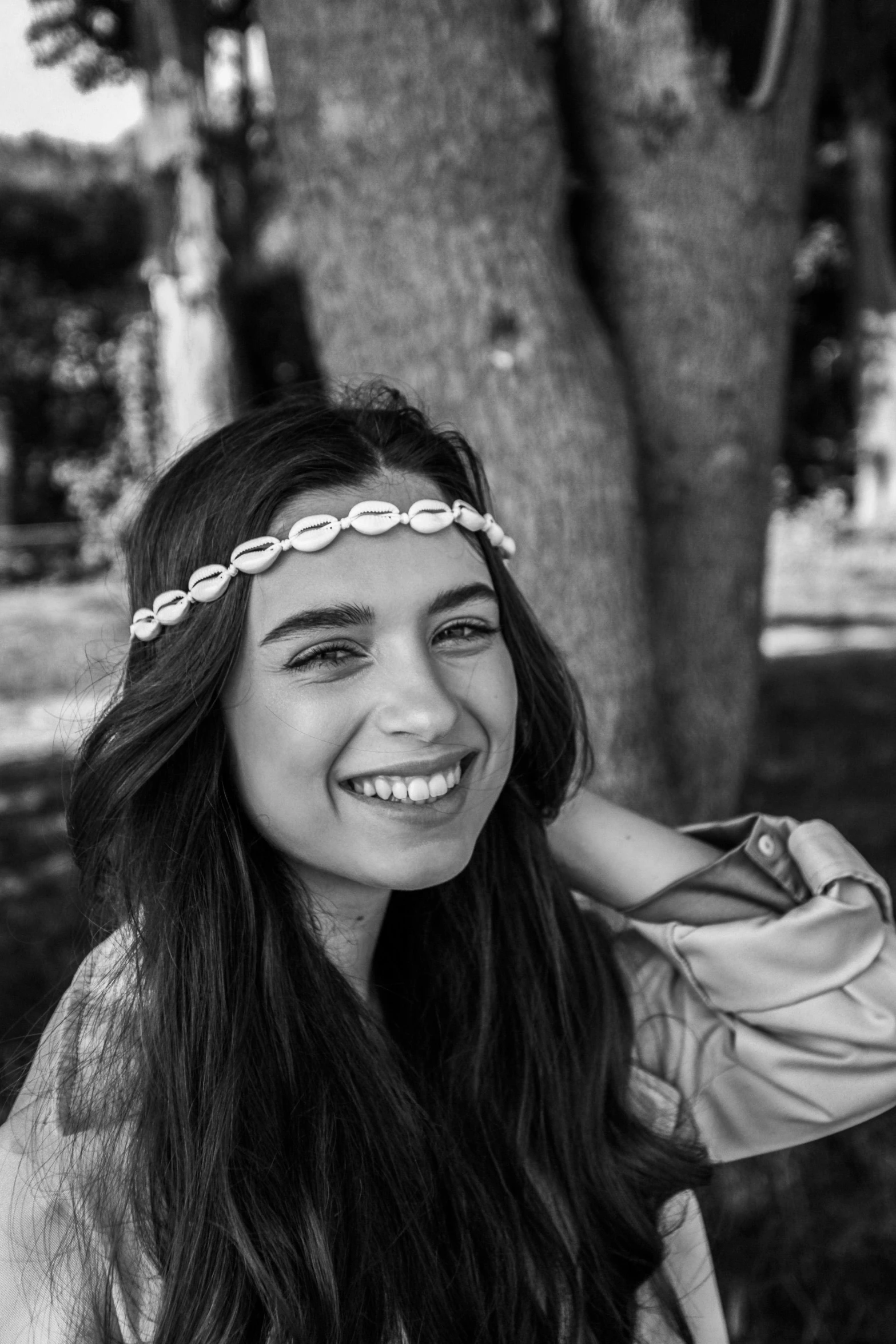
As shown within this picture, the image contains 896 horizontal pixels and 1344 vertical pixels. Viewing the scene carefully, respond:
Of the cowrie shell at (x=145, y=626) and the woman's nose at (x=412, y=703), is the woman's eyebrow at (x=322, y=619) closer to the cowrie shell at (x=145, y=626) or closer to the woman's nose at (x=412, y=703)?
the woman's nose at (x=412, y=703)

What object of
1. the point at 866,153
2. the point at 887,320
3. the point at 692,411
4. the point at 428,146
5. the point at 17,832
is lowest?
the point at 17,832

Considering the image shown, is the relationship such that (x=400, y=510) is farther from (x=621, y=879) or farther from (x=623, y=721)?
(x=623, y=721)

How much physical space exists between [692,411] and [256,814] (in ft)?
4.67

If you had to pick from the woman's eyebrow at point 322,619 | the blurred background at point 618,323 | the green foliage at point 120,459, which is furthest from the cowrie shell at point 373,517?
the green foliage at point 120,459

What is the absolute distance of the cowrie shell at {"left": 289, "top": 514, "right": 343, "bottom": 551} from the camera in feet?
5.29

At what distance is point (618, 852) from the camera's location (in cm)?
204

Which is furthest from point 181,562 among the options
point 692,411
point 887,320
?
point 887,320

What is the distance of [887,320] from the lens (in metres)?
13.6

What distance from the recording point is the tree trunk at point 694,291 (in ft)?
8.21

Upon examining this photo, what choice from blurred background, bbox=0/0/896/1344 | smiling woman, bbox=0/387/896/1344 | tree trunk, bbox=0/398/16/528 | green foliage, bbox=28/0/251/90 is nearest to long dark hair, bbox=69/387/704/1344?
smiling woman, bbox=0/387/896/1344

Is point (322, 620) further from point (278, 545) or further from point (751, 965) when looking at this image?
point (751, 965)

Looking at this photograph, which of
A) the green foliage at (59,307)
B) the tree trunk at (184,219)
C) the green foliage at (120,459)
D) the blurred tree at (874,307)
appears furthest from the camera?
the green foliage at (59,307)

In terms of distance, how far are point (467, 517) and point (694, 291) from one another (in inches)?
42.8

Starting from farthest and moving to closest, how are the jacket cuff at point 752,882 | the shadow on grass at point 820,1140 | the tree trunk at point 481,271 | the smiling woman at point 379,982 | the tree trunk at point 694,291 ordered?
1. the shadow on grass at point 820,1140
2. the tree trunk at point 694,291
3. the tree trunk at point 481,271
4. the jacket cuff at point 752,882
5. the smiling woman at point 379,982
